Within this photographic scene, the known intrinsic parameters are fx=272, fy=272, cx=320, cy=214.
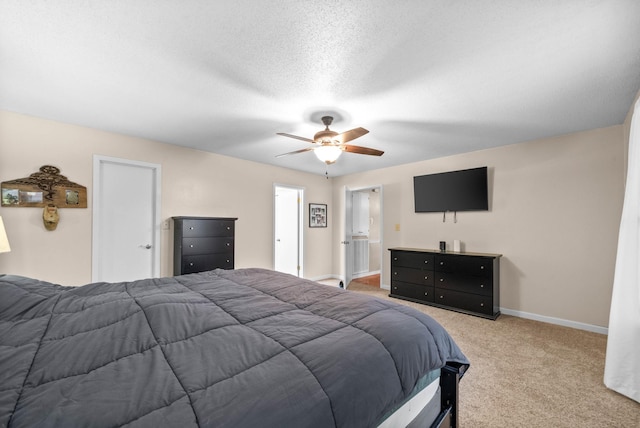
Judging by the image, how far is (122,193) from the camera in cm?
352

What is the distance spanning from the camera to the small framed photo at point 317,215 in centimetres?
589

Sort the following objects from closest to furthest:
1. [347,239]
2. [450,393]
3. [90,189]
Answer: [450,393] → [90,189] → [347,239]

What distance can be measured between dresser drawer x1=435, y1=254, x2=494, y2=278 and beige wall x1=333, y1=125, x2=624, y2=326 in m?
0.47

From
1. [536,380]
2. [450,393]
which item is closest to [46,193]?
[450,393]

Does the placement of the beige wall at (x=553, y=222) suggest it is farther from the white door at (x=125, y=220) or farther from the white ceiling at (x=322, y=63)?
the white door at (x=125, y=220)

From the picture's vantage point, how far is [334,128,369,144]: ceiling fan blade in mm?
2539

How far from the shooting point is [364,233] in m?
6.38

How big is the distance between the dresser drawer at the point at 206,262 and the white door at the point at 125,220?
47cm

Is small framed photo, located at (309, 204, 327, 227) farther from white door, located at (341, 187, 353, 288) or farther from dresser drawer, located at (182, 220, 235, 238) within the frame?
dresser drawer, located at (182, 220, 235, 238)

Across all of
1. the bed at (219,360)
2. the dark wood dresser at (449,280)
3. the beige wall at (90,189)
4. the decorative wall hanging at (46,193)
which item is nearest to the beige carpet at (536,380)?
the dark wood dresser at (449,280)

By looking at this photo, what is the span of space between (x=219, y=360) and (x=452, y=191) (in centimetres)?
425

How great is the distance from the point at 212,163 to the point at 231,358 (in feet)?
12.7

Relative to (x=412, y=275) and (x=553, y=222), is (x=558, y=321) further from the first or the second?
(x=412, y=275)

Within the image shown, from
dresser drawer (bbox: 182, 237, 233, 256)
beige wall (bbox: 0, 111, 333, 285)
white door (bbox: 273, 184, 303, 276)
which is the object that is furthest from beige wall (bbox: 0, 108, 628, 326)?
white door (bbox: 273, 184, 303, 276)
